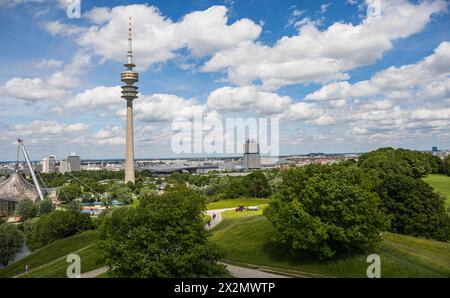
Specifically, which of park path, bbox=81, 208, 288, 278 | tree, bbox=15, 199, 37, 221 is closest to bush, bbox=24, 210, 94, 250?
park path, bbox=81, 208, 288, 278

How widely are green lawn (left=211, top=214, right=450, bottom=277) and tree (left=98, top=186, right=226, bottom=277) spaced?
7.84 metres

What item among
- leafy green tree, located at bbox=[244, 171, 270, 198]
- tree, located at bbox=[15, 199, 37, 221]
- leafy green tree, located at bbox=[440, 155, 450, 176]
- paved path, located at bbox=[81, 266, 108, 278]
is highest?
leafy green tree, located at bbox=[440, 155, 450, 176]

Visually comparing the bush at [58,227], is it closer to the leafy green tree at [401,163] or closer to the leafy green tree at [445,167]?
the leafy green tree at [401,163]

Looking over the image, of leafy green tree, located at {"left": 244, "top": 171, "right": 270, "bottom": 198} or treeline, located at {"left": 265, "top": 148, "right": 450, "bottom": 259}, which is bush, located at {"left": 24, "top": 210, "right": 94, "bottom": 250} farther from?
leafy green tree, located at {"left": 244, "top": 171, "right": 270, "bottom": 198}

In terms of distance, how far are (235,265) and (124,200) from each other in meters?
75.8

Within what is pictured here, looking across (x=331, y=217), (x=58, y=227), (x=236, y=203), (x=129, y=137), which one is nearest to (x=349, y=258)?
(x=331, y=217)

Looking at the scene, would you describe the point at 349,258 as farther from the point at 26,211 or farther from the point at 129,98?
the point at 129,98

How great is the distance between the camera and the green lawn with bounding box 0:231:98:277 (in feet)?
138

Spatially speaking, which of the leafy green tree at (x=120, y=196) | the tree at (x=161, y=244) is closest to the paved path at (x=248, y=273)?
the tree at (x=161, y=244)
